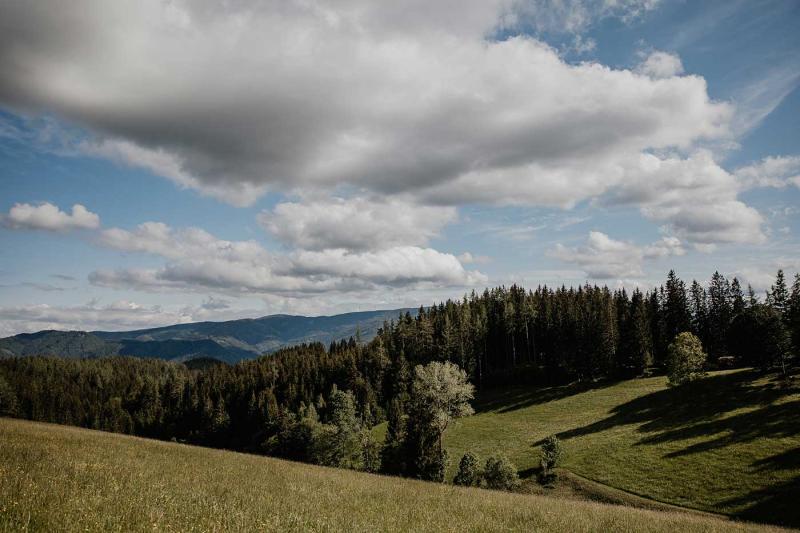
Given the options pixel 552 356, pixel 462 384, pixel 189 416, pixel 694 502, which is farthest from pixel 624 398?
pixel 189 416

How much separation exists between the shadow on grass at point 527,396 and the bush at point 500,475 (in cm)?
4758

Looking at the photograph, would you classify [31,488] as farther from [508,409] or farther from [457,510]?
[508,409]

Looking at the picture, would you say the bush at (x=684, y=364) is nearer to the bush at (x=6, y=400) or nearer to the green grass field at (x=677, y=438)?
the green grass field at (x=677, y=438)

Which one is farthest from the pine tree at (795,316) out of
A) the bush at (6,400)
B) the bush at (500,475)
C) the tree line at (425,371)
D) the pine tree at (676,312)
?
the bush at (6,400)

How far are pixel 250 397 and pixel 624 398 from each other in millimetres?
112078

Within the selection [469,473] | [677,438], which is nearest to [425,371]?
[469,473]

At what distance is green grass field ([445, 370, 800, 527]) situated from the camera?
4344 centimetres

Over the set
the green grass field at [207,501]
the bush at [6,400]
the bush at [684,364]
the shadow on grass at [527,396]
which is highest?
the green grass field at [207,501]

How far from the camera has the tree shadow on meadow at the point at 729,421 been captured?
40634 mm

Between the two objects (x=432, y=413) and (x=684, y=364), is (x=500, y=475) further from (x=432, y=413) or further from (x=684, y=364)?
(x=684, y=364)

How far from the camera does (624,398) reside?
8031cm

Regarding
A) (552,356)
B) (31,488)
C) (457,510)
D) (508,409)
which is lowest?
(508,409)

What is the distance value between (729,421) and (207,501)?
7239cm

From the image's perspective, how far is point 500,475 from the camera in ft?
145
